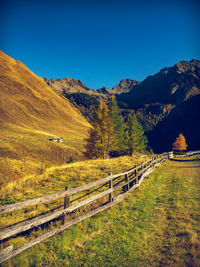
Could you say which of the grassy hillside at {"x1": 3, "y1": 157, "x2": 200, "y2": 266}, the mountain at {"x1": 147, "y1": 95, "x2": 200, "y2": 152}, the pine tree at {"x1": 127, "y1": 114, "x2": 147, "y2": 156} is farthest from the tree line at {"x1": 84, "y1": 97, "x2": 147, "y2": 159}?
the mountain at {"x1": 147, "y1": 95, "x2": 200, "y2": 152}

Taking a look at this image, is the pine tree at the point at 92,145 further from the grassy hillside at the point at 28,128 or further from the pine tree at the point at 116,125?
the grassy hillside at the point at 28,128

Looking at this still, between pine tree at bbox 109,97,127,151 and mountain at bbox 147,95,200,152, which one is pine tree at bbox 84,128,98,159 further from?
mountain at bbox 147,95,200,152

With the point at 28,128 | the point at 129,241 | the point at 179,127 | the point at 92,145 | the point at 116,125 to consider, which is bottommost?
the point at 129,241

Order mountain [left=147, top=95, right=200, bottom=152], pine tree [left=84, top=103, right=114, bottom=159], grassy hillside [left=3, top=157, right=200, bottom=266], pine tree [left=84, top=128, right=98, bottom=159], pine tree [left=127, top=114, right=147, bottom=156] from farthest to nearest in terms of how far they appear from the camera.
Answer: mountain [left=147, top=95, right=200, bottom=152]
pine tree [left=127, top=114, right=147, bottom=156]
pine tree [left=84, top=128, right=98, bottom=159]
pine tree [left=84, top=103, right=114, bottom=159]
grassy hillside [left=3, top=157, right=200, bottom=266]

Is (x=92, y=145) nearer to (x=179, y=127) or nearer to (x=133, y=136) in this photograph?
(x=133, y=136)

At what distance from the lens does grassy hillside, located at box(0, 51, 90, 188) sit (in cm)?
2158

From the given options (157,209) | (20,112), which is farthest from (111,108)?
(20,112)

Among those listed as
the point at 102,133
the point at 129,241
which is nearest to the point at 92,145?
the point at 102,133

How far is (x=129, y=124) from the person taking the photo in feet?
109

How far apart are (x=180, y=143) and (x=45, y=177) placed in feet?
204

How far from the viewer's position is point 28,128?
51000 millimetres

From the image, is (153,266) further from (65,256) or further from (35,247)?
(35,247)

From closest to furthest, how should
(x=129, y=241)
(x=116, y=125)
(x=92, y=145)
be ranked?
1. (x=129, y=241)
2. (x=92, y=145)
3. (x=116, y=125)

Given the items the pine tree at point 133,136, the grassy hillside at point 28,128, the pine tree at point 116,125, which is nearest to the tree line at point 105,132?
the pine tree at point 116,125
